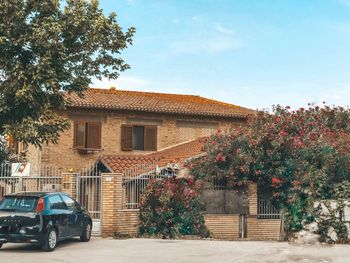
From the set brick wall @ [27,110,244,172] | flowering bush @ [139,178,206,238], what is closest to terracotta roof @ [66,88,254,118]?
brick wall @ [27,110,244,172]

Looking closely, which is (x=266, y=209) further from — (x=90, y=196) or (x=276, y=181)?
(x=90, y=196)

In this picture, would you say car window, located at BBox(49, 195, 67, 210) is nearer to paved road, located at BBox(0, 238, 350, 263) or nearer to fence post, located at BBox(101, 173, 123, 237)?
paved road, located at BBox(0, 238, 350, 263)

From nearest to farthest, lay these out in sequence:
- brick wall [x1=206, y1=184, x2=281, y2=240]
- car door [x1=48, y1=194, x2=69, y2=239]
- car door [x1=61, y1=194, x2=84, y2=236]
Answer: car door [x1=48, y1=194, x2=69, y2=239], car door [x1=61, y1=194, x2=84, y2=236], brick wall [x1=206, y1=184, x2=281, y2=240]

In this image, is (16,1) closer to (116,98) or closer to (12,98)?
(12,98)

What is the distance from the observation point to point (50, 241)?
1399 centimetres

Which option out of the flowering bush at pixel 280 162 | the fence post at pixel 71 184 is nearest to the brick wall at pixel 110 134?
the fence post at pixel 71 184

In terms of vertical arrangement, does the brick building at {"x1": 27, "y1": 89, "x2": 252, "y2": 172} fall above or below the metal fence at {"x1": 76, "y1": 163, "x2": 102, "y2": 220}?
above

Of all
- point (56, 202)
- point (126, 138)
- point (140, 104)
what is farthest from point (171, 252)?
point (140, 104)

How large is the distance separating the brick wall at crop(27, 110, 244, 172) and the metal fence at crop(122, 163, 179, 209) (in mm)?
8618

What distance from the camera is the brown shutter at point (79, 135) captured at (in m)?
28.5

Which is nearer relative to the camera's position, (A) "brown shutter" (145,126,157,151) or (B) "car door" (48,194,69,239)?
(B) "car door" (48,194,69,239)

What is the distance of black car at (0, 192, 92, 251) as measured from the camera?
1357cm

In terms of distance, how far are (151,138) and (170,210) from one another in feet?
36.8

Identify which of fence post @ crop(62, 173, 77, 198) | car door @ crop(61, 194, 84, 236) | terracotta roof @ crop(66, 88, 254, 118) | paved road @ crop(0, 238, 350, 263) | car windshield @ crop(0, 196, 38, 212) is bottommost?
paved road @ crop(0, 238, 350, 263)
